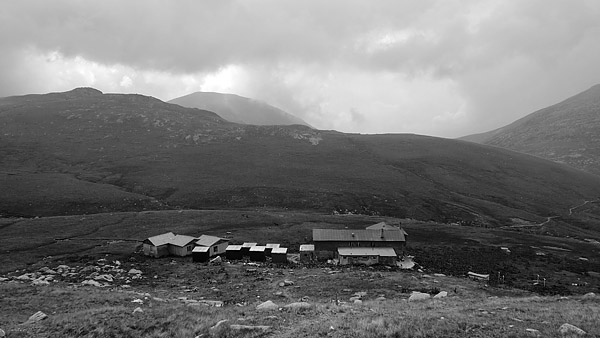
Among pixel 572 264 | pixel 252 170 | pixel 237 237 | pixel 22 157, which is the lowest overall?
pixel 572 264

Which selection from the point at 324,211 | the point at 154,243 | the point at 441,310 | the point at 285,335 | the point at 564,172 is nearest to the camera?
the point at 285,335

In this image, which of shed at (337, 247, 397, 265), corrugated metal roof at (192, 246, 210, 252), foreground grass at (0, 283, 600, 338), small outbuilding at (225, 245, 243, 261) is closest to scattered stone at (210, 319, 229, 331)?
foreground grass at (0, 283, 600, 338)

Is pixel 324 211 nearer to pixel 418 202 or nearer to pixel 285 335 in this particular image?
pixel 418 202

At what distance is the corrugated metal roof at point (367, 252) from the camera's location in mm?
57625

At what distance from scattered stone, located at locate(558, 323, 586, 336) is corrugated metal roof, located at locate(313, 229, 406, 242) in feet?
141

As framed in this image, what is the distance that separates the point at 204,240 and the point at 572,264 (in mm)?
59354

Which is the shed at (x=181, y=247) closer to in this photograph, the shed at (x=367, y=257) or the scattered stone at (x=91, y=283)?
the scattered stone at (x=91, y=283)

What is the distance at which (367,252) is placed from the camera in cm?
5844

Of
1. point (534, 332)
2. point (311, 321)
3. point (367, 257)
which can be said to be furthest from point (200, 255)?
point (534, 332)

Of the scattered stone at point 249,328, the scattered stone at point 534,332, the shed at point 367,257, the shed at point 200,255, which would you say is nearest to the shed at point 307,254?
the shed at point 367,257

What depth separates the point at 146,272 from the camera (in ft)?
161

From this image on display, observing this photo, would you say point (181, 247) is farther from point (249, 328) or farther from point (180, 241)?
point (249, 328)

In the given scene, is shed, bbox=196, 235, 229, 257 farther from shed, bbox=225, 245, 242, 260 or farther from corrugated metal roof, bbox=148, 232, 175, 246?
corrugated metal roof, bbox=148, 232, 175, 246

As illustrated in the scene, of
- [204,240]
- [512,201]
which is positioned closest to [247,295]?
[204,240]
